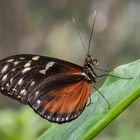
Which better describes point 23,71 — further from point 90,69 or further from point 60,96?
point 90,69

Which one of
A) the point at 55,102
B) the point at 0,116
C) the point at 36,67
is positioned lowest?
the point at 0,116

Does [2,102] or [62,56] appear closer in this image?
[2,102]

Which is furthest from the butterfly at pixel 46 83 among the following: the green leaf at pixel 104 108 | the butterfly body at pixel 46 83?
the green leaf at pixel 104 108

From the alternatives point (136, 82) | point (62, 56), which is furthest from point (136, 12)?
point (136, 82)

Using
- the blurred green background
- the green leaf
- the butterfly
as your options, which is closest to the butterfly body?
the butterfly

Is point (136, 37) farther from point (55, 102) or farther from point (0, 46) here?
point (55, 102)

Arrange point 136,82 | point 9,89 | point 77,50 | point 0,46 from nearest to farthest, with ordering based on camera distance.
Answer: point 136,82 < point 9,89 < point 77,50 < point 0,46

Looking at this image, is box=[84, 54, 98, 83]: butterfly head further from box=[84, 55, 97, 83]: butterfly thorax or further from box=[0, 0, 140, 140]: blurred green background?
box=[0, 0, 140, 140]: blurred green background

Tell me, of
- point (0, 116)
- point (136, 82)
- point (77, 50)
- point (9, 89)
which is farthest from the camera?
point (77, 50)
